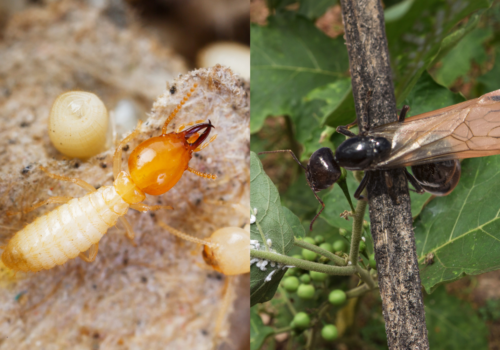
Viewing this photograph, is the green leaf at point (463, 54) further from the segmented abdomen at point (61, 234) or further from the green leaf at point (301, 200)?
the segmented abdomen at point (61, 234)

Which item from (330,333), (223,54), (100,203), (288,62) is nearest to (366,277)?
(330,333)

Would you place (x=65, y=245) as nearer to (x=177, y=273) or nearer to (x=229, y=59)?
(x=177, y=273)

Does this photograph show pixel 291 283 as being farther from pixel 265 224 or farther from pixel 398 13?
pixel 398 13

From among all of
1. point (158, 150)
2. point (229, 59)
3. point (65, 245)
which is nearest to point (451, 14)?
point (229, 59)

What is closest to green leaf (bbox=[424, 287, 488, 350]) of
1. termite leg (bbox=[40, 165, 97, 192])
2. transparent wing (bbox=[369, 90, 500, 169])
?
→ transparent wing (bbox=[369, 90, 500, 169])

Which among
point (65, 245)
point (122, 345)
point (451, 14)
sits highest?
point (451, 14)

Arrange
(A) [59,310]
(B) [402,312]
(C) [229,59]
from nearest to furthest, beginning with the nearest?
1. (B) [402,312]
2. (A) [59,310]
3. (C) [229,59]

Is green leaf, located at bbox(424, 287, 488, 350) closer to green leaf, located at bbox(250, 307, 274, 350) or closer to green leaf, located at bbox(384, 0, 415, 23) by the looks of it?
green leaf, located at bbox(250, 307, 274, 350)
